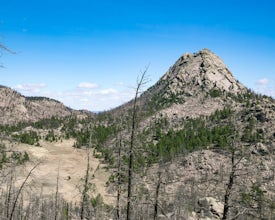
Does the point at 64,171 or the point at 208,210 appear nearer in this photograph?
the point at 208,210

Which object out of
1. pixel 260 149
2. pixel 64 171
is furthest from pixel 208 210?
pixel 64 171

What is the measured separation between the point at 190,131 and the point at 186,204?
158ft

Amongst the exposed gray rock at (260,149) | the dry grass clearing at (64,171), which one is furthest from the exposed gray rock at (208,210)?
the exposed gray rock at (260,149)

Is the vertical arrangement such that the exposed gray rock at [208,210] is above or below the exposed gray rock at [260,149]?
below

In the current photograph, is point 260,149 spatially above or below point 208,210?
above

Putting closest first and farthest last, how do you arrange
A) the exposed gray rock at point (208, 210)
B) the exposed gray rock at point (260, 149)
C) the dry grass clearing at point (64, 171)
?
the exposed gray rock at point (208, 210), the dry grass clearing at point (64, 171), the exposed gray rock at point (260, 149)

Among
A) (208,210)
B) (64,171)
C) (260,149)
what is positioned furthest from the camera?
(64,171)

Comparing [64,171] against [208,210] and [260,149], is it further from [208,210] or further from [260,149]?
[260,149]

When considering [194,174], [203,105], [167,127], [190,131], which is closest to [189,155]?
[194,174]

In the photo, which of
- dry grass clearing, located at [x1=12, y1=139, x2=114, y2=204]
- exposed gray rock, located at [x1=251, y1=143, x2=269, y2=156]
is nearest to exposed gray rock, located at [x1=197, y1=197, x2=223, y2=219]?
dry grass clearing, located at [x1=12, y1=139, x2=114, y2=204]

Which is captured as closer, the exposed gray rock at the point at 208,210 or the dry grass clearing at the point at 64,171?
the exposed gray rock at the point at 208,210

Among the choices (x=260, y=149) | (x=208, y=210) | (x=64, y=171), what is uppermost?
(x=260, y=149)

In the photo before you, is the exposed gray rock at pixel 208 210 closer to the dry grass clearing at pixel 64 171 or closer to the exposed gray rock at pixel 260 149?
the dry grass clearing at pixel 64 171

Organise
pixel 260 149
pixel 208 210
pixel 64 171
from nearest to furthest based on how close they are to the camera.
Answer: pixel 208 210
pixel 260 149
pixel 64 171
